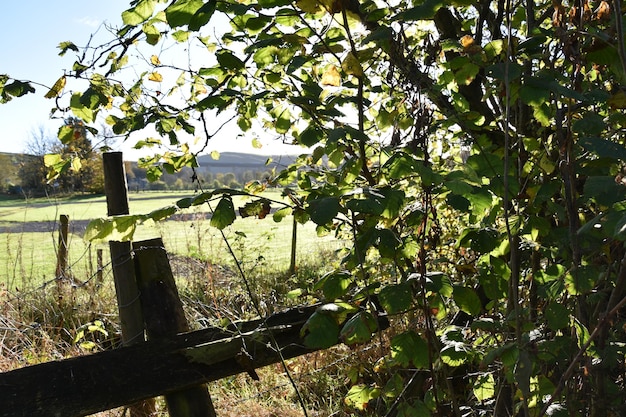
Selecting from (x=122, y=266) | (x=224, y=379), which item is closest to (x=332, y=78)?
(x=122, y=266)

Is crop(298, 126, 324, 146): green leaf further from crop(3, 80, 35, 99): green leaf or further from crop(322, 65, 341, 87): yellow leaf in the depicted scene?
crop(3, 80, 35, 99): green leaf

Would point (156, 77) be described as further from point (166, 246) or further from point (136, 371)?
point (166, 246)

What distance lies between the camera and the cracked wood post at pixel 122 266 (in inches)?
88.2

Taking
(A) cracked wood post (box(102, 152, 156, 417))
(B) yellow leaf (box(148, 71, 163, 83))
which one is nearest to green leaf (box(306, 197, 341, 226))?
(B) yellow leaf (box(148, 71, 163, 83))

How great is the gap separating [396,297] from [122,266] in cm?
143

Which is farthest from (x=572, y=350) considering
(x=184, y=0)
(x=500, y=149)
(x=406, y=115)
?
(x=184, y=0)

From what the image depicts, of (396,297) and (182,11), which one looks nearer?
(182,11)

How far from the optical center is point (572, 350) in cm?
138

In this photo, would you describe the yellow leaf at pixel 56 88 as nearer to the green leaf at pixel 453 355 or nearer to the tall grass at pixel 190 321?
the tall grass at pixel 190 321

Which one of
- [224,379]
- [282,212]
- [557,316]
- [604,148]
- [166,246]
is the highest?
[604,148]

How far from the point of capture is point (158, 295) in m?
1.94

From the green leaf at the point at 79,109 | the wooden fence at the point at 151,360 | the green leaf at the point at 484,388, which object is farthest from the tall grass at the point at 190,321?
the green leaf at the point at 484,388

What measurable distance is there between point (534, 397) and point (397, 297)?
527 millimetres

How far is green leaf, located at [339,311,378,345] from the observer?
1.15 m
